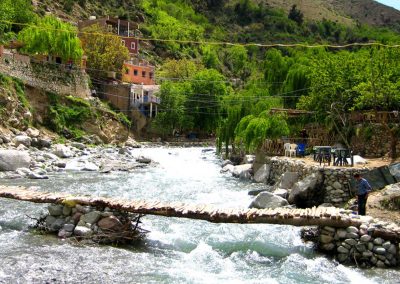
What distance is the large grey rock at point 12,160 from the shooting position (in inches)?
874

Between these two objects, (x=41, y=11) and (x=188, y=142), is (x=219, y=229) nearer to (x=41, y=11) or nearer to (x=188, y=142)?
(x=188, y=142)

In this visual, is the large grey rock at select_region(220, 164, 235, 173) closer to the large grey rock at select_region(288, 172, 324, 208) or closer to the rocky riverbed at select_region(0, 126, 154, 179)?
the rocky riverbed at select_region(0, 126, 154, 179)

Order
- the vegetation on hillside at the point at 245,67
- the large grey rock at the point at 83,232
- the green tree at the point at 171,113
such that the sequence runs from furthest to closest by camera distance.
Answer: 1. the green tree at the point at 171,113
2. the vegetation on hillside at the point at 245,67
3. the large grey rock at the point at 83,232

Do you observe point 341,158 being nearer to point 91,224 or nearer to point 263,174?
point 263,174

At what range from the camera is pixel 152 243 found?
36.6ft

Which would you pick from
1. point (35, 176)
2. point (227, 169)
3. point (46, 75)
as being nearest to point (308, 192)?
point (227, 169)

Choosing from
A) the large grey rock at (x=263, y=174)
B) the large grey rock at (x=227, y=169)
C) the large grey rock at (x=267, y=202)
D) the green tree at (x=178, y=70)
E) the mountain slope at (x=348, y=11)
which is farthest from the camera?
the mountain slope at (x=348, y=11)

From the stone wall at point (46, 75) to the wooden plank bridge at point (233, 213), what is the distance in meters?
28.4

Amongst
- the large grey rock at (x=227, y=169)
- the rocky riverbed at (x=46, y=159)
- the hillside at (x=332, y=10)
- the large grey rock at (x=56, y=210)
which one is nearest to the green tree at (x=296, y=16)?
the hillside at (x=332, y=10)

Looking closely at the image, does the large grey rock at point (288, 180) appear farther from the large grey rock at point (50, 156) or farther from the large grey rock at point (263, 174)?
the large grey rock at point (50, 156)

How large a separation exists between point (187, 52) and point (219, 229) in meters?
89.0

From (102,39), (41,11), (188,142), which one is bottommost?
(188,142)

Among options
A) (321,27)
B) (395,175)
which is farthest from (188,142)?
(321,27)

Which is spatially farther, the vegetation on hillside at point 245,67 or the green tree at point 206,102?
the green tree at point 206,102
